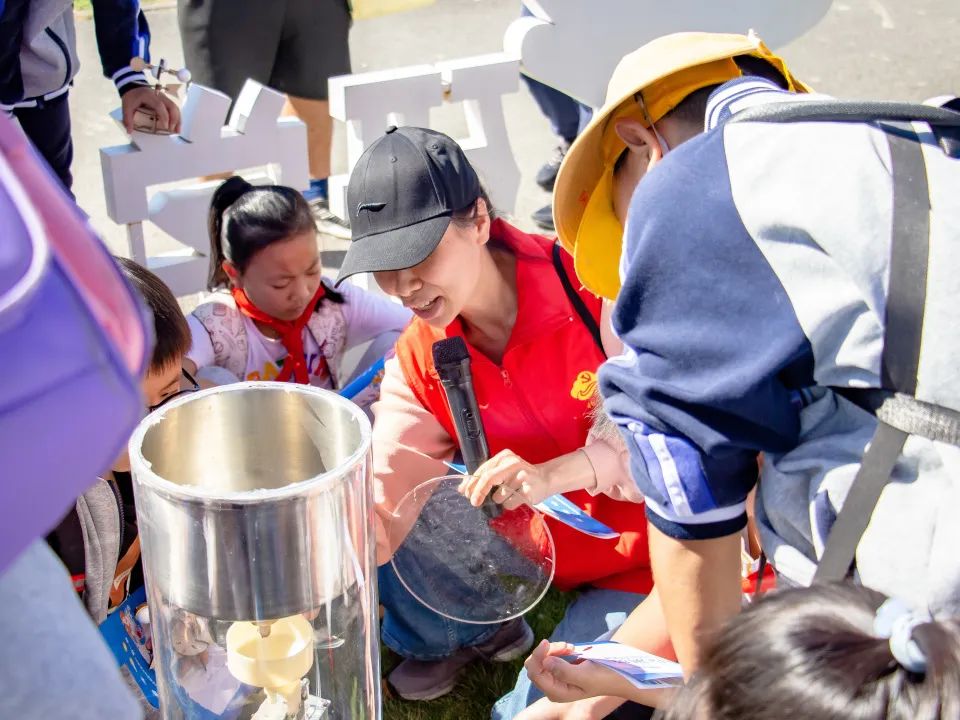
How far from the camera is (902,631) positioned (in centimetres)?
79

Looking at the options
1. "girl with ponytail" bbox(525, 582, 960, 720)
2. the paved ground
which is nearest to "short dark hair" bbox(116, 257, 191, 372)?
"girl with ponytail" bbox(525, 582, 960, 720)

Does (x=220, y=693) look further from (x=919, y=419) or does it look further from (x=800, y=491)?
(x=919, y=419)

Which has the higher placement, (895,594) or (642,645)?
(895,594)

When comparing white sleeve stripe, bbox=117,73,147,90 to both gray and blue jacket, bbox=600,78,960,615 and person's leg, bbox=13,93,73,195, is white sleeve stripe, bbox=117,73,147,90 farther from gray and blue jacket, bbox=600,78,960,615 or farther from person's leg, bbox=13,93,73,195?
gray and blue jacket, bbox=600,78,960,615

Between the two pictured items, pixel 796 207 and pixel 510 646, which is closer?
pixel 796 207

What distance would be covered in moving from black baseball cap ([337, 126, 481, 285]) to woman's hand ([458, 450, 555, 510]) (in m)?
0.37

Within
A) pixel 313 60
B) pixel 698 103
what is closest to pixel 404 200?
pixel 698 103

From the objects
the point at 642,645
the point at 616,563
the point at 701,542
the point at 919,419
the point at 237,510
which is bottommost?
the point at 616,563

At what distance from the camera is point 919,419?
0.93 metres

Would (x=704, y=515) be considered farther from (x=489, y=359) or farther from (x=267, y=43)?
(x=267, y=43)

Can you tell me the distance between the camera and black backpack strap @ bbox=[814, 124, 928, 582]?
35.7 inches

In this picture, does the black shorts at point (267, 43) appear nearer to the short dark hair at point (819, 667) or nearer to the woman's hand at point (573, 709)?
the woman's hand at point (573, 709)

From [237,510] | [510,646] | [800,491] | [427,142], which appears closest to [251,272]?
[427,142]

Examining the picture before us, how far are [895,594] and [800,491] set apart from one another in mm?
138
